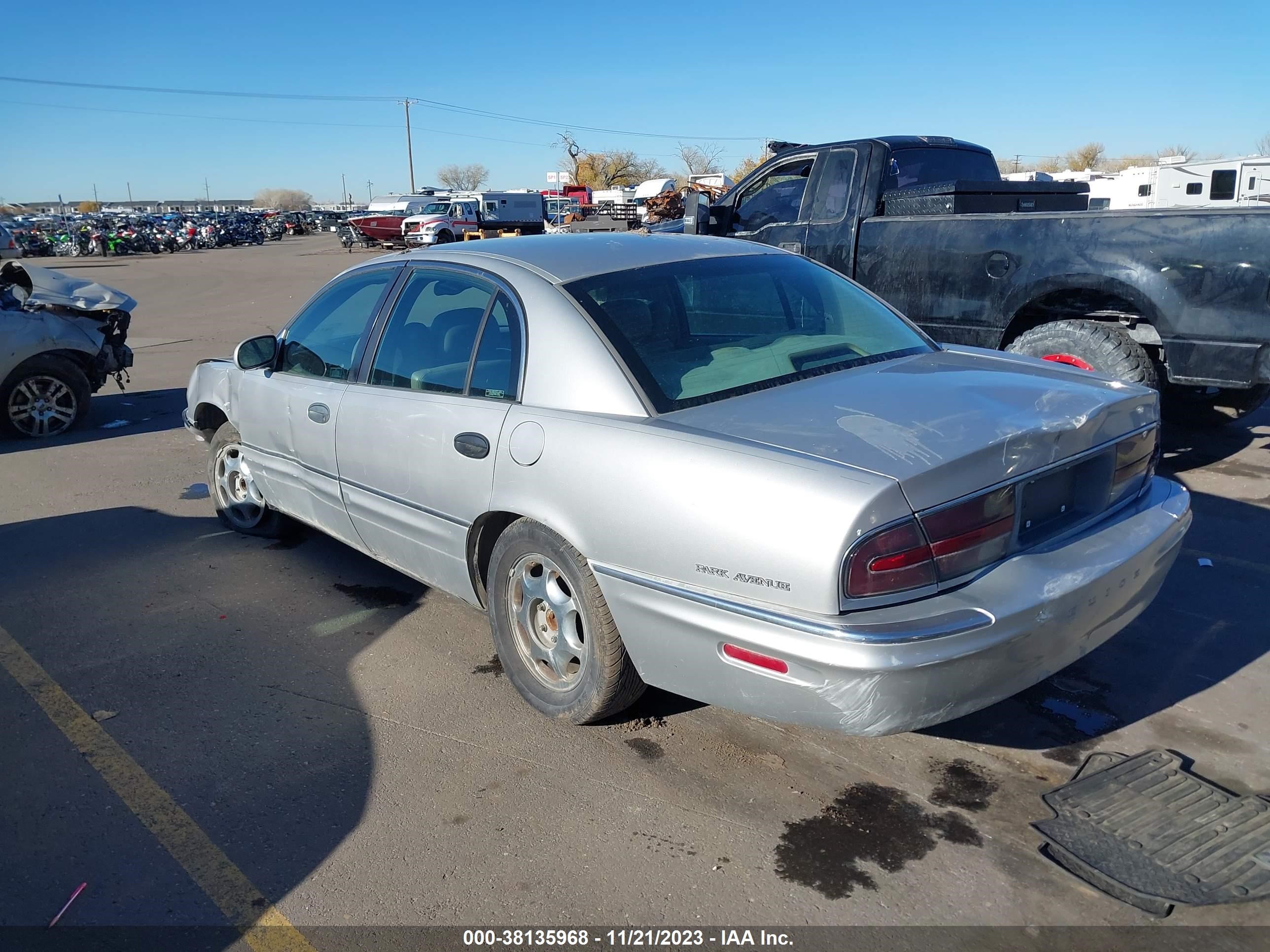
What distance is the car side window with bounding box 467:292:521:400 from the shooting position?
3.57m

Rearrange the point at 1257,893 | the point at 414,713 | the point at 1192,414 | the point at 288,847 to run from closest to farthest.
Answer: the point at 1257,893 → the point at 288,847 → the point at 414,713 → the point at 1192,414

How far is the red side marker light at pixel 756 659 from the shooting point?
2689mm

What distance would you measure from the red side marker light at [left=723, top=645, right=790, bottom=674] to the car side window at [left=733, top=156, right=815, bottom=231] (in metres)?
5.68

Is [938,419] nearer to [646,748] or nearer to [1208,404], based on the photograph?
[646,748]

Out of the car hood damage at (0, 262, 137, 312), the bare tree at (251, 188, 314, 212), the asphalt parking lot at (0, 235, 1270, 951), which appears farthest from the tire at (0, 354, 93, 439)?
the bare tree at (251, 188, 314, 212)

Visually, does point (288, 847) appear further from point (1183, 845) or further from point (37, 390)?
point (37, 390)

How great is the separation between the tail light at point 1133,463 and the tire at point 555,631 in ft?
5.70

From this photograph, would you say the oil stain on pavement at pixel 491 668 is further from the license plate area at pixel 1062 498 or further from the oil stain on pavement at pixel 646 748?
the license plate area at pixel 1062 498

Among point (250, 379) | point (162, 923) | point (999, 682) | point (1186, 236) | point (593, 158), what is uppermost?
point (593, 158)

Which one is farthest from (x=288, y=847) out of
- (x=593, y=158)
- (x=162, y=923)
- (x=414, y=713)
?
(x=593, y=158)

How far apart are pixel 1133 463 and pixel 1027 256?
10.1 ft

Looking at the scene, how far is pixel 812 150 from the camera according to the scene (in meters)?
7.82

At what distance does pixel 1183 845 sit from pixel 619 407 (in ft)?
6.78

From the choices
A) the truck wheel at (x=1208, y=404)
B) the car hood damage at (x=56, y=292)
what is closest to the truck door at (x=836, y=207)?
the truck wheel at (x=1208, y=404)
